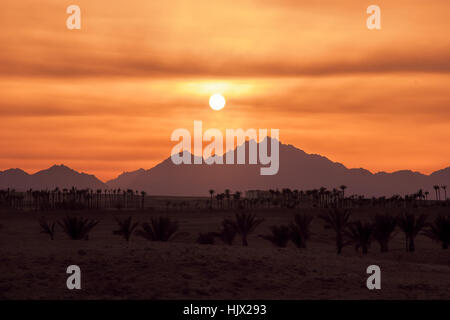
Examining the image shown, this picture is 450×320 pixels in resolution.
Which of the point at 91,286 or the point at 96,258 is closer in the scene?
the point at 91,286

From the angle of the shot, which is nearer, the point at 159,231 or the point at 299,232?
the point at 159,231

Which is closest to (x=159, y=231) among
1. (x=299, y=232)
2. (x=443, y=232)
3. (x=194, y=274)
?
(x=299, y=232)

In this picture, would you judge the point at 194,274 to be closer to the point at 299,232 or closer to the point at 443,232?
the point at 299,232

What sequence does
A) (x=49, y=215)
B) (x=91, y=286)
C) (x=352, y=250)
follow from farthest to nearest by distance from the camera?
(x=49, y=215) < (x=352, y=250) < (x=91, y=286)

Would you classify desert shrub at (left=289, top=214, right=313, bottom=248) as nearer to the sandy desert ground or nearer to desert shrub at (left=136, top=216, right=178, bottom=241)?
desert shrub at (left=136, top=216, right=178, bottom=241)

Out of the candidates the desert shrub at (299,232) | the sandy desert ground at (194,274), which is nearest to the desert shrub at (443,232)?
the desert shrub at (299,232)

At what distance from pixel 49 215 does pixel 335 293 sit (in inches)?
2966

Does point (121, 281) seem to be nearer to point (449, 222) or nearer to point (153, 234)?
point (153, 234)

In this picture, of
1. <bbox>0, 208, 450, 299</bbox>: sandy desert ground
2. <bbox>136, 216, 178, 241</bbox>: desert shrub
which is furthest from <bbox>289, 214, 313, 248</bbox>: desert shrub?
<bbox>0, 208, 450, 299</bbox>: sandy desert ground

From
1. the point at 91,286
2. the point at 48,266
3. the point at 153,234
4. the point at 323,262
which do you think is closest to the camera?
the point at 91,286

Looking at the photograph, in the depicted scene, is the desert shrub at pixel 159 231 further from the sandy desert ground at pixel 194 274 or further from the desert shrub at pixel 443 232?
the desert shrub at pixel 443 232

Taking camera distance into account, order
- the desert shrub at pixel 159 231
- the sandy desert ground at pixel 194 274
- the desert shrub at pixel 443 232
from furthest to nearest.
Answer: the desert shrub at pixel 443 232 → the desert shrub at pixel 159 231 → the sandy desert ground at pixel 194 274

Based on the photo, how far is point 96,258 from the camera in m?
15.9
